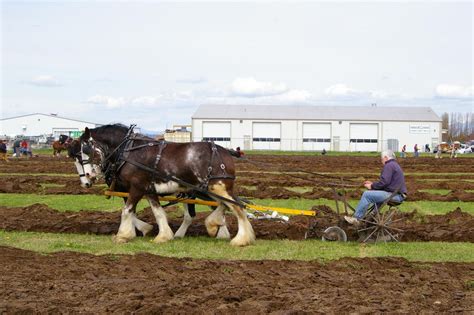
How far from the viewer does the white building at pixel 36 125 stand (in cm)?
10731

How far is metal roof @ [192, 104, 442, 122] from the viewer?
89125mm

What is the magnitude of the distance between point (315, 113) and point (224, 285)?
8431 cm

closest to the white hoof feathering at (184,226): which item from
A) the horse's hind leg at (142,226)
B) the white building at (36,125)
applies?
the horse's hind leg at (142,226)

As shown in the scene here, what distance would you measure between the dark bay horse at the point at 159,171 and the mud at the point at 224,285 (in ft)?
6.79

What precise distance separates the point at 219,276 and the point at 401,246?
4.37 metres

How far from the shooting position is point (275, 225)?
13461mm

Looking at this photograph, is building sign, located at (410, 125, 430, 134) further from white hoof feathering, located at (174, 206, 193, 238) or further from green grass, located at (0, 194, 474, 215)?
white hoof feathering, located at (174, 206, 193, 238)

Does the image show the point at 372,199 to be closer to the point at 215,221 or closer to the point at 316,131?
the point at 215,221

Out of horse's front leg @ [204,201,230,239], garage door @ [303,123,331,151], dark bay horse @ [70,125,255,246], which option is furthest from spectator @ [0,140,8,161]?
garage door @ [303,123,331,151]

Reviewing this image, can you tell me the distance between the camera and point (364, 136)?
88375mm

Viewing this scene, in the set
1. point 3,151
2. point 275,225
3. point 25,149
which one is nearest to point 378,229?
point 275,225

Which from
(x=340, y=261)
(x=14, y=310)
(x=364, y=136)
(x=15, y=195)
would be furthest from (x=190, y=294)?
(x=364, y=136)

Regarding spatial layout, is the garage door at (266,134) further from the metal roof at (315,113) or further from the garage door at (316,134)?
the garage door at (316,134)

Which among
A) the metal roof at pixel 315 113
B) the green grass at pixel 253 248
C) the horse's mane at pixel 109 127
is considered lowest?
the green grass at pixel 253 248
